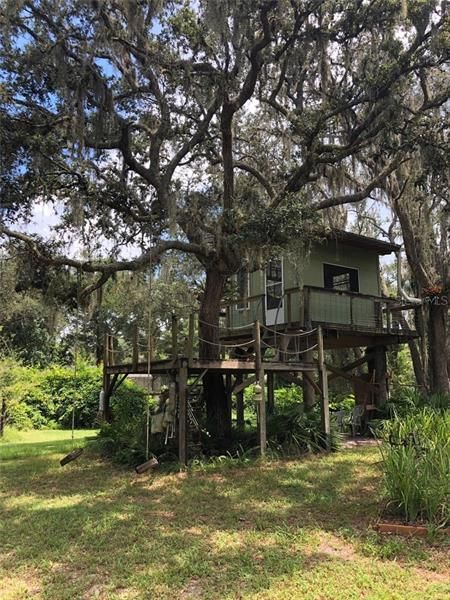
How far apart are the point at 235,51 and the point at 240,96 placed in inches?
32.3

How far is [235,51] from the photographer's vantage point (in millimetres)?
9805

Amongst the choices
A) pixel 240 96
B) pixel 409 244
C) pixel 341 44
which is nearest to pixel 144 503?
pixel 240 96

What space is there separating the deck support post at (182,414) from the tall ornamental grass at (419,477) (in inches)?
161

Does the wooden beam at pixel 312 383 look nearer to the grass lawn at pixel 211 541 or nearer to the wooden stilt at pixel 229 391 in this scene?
the wooden stilt at pixel 229 391

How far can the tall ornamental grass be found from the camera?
5.29 m

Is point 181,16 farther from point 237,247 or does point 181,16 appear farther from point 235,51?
point 237,247

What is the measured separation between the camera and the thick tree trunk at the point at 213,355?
10930 millimetres

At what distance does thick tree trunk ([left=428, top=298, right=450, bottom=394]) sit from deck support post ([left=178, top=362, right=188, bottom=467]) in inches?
333

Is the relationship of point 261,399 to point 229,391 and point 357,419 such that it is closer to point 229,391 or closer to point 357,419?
point 229,391

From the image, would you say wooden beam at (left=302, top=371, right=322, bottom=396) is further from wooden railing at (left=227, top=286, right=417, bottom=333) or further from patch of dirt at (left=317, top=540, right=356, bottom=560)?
patch of dirt at (left=317, top=540, right=356, bottom=560)

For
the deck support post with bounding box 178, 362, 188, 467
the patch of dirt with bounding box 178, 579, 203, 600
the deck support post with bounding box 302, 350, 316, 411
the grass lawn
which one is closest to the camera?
the patch of dirt with bounding box 178, 579, 203, 600

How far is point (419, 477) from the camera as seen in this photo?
5363 millimetres

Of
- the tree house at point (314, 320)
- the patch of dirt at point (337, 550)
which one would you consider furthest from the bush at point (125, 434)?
the patch of dirt at point (337, 550)

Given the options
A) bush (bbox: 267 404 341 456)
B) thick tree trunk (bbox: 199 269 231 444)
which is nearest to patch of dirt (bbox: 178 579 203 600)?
bush (bbox: 267 404 341 456)
